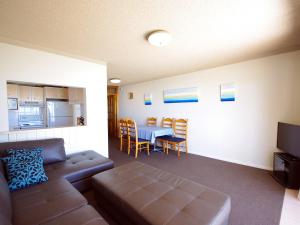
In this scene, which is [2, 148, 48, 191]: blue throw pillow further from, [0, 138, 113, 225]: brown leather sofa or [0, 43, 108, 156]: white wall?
[0, 43, 108, 156]: white wall

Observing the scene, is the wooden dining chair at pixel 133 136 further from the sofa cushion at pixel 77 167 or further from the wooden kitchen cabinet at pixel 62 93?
the wooden kitchen cabinet at pixel 62 93

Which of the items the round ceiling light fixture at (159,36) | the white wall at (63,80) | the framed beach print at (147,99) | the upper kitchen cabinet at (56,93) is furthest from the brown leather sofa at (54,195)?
the framed beach print at (147,99)

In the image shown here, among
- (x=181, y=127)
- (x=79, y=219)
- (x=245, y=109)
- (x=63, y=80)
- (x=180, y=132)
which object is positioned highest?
(x=63, y=80)

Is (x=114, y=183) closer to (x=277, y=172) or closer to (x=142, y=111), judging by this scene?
(x=277, y=172)

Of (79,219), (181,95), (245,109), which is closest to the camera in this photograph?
(79,219)

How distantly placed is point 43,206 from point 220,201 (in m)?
1.55

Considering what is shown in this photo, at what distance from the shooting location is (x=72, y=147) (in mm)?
2670

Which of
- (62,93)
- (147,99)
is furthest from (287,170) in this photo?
(62,93)

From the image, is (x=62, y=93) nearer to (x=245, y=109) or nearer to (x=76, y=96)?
(x=76, y=96)

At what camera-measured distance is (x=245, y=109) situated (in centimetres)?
300

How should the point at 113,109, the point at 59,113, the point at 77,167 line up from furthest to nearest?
the point at 113,109, the point at 59,113, the point at 77,167

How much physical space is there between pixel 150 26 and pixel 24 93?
4.17 m

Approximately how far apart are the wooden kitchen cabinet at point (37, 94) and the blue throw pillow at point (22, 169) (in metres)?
2.93

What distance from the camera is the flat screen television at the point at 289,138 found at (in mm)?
2066
